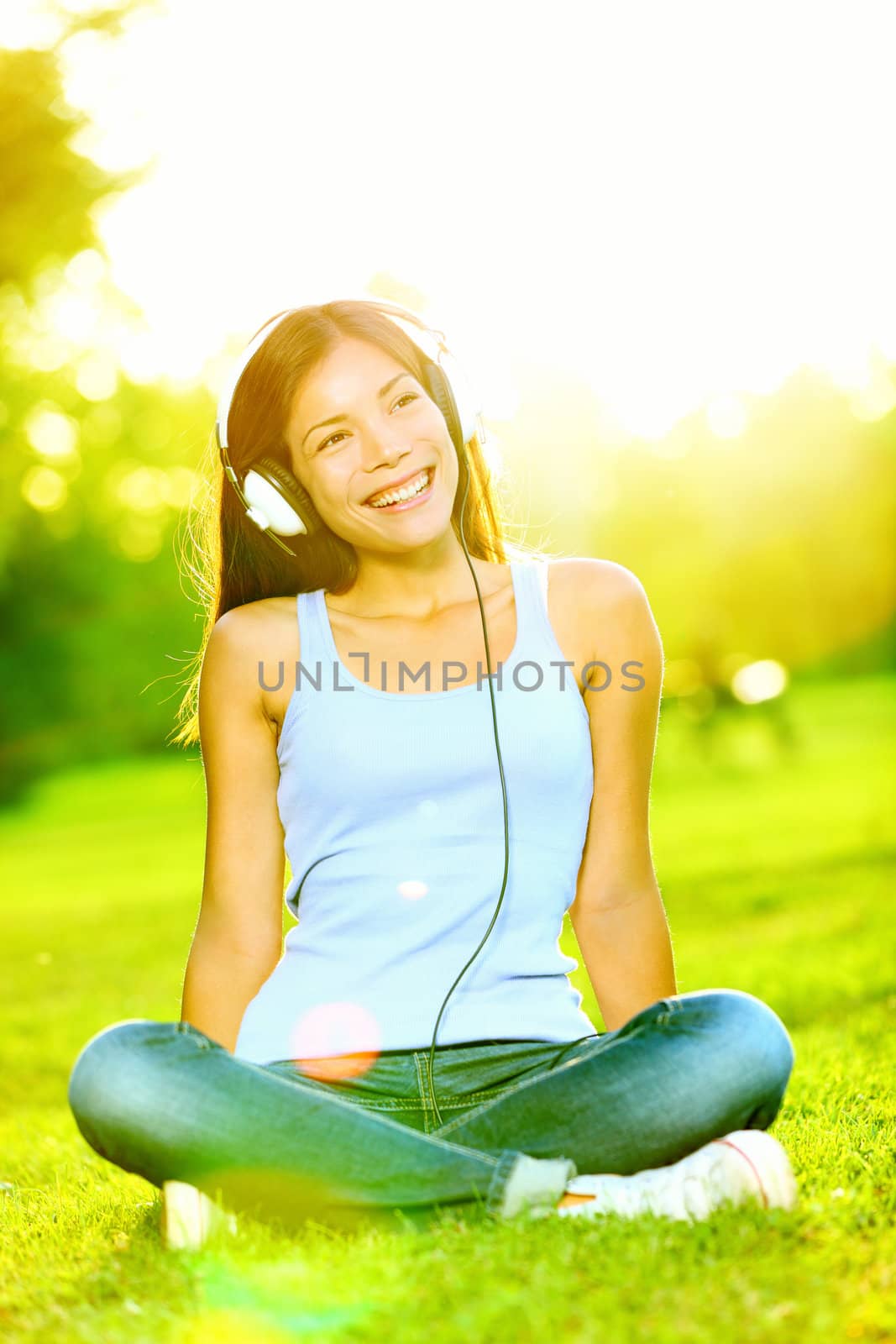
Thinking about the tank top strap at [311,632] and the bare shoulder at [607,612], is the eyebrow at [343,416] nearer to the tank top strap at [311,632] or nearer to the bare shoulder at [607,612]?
the tank top strap at [311,632]

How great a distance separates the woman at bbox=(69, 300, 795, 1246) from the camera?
2041 millimetres

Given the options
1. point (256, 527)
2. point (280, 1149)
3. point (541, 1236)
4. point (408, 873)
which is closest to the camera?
point (541, 1236)

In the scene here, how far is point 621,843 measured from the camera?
2.62m

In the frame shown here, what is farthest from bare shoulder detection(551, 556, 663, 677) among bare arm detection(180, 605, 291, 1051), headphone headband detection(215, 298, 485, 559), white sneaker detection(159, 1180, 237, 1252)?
white sneaker detection(159, 1180, 237, 1252)

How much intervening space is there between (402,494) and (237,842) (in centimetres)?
76

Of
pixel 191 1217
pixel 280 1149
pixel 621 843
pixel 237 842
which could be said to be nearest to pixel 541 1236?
pixel 280 1149

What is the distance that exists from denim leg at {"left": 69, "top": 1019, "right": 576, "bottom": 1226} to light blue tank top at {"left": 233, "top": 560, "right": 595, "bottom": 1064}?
0.27 metres

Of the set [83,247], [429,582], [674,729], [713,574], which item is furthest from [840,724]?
[429,582]

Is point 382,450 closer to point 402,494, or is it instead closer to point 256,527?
point 402,494

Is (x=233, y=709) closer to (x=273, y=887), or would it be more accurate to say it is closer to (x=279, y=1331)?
(x=273, y=887)

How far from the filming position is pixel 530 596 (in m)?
2.72

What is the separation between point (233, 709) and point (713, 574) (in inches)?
451

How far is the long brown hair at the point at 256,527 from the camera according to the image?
276 cm

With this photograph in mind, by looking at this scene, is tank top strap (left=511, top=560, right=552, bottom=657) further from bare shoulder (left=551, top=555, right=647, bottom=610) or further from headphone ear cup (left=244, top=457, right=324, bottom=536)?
headphone ear cup (left=244, top=457, right=324, bottom=536)
